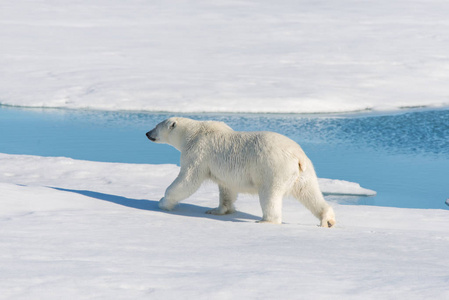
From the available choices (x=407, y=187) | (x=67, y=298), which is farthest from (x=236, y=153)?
(x=407, y=187)

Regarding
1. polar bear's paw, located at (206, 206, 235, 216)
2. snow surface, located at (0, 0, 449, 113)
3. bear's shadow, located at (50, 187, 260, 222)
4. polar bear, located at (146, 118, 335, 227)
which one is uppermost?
snow surface, located at (0, 0, 449, 113)

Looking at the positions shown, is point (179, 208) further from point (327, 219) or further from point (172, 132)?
point (327, 219)

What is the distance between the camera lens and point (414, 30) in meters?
23.8

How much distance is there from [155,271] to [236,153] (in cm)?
219

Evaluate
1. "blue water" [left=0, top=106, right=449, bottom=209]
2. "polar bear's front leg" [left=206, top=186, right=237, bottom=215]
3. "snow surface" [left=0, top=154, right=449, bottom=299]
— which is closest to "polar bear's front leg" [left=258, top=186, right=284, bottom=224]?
"snow surface" [left=0, top=154, right=449, bottom=299]

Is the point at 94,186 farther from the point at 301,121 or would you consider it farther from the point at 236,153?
the point at 301,121

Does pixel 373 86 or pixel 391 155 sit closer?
pixel 391 155

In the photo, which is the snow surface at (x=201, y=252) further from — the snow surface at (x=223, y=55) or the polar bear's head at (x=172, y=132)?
the snow surface at (x=223, y=55)

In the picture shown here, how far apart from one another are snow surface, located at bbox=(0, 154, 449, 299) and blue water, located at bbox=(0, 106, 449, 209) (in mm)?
2576

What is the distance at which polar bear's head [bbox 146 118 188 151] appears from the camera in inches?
216

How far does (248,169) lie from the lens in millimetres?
4945

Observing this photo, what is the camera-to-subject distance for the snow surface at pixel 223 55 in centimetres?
1380

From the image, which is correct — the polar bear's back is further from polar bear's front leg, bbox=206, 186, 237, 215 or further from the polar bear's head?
the polar bear's head

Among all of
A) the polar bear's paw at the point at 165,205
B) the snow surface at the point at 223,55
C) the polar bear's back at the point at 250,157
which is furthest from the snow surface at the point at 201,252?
the snow surface at the point at 223,55
